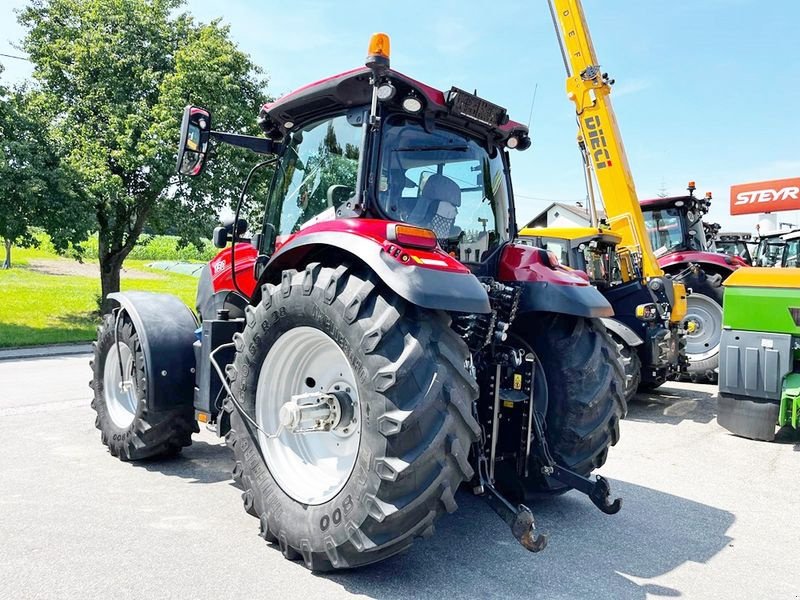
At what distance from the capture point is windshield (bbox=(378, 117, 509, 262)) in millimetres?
3311

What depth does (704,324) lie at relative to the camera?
→ 30.8ft

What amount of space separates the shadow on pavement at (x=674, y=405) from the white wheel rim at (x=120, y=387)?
16.9 ft

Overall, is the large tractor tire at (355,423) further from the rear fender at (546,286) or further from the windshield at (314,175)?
the rear fender at (546,286)

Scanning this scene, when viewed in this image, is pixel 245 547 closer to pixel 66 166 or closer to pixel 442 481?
pixel 442 481

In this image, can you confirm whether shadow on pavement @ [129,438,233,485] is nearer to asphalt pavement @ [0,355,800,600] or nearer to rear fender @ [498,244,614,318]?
asphalt pavement @ [0,355,800,600]

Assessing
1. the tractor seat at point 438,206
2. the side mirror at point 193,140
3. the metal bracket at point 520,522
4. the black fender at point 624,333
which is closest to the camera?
the metal bracket at point 520,522

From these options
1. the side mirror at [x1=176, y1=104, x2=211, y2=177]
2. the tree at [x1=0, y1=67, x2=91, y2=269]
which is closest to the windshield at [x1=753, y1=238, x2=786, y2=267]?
the side mirror at [x1=176, y1=104, x2=211, y2=177]

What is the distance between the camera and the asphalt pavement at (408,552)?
2.72 metres

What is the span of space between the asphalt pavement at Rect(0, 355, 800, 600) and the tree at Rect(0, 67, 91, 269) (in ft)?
33.3

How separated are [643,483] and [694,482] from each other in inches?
16.7

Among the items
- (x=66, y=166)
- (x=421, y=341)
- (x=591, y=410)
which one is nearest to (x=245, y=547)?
(x=421, y=341)

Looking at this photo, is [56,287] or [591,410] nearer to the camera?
[591,410]

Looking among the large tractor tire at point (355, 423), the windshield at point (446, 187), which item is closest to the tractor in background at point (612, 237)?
the windshield at point (446, 187)

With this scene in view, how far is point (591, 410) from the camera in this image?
354 cm
